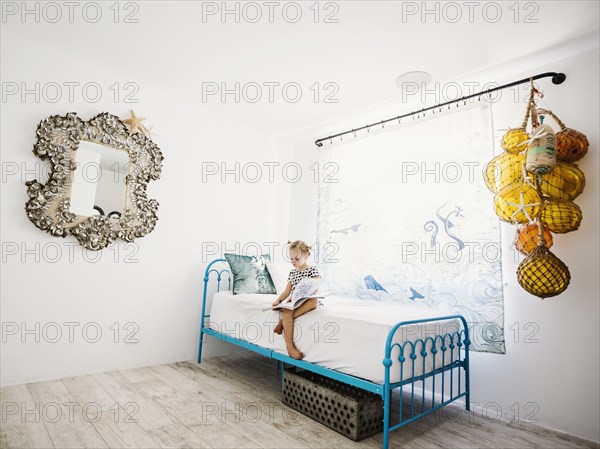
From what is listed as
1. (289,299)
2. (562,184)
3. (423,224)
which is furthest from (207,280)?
(562,184)

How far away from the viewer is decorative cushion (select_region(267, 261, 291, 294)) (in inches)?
131

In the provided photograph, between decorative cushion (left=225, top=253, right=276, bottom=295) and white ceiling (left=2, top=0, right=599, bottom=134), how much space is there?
5.14 ft

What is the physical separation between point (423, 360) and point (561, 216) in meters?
1.13

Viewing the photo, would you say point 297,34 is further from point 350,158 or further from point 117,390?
point 117,390

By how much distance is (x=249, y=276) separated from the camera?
324 cm

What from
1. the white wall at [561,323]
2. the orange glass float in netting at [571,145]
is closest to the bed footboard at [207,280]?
the white wall at [561,323]

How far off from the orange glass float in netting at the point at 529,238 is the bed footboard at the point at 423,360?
60 centimetres

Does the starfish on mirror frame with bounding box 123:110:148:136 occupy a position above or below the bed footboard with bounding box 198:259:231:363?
above

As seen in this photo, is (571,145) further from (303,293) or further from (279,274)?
(279,274)

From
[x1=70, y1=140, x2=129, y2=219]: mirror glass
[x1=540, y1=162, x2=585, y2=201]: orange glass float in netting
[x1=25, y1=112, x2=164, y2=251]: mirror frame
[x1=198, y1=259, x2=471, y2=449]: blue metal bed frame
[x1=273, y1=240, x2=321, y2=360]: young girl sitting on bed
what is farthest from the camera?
[x1=70, y1=140, x2=129, y2=219]: mirror glass

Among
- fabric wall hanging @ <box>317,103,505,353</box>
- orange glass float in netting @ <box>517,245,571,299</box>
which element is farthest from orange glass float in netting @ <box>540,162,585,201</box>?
fabric wall hanging @ <box>317,103,505,353</box>

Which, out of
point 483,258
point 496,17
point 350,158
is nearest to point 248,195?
point 350,158

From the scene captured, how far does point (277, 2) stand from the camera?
7.14 feet

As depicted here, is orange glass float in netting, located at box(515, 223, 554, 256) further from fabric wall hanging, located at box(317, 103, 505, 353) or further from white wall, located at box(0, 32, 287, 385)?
white wall, located at box(0, 32, 287, 385)
